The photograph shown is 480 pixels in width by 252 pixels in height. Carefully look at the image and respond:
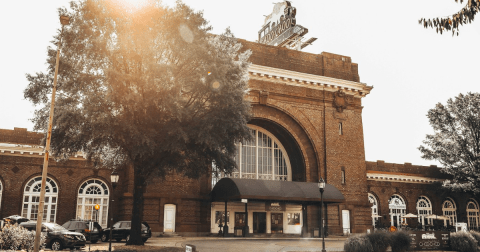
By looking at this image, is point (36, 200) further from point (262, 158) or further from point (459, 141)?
point (459, 141)

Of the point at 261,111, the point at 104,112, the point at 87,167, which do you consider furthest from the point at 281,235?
the point at 104,112

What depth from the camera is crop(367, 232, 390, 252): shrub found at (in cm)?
1877

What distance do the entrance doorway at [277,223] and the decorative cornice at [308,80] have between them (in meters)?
10.3

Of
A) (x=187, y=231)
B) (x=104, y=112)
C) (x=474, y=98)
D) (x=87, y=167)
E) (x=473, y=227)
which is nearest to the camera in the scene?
(x=104, y=112)

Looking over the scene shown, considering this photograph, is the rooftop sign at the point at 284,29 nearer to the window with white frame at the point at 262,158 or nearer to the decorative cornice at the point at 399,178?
the window with white frame at the point at 262,158

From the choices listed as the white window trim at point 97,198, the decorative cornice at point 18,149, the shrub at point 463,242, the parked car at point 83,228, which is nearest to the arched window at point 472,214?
the shrub at point 463,242

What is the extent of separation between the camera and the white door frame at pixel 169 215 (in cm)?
2762

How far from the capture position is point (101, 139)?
18.3 meters

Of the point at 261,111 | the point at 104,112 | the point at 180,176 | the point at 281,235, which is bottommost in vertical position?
the point at 281,235

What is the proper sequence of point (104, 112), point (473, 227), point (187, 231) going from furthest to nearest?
point (473, 227) → point (187, 231) → point (104, 112)

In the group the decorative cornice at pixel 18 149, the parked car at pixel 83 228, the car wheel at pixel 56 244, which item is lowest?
the car wheel at pixel 56 244

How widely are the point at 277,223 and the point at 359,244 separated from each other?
13773 millimetres

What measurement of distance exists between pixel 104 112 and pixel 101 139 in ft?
5.40

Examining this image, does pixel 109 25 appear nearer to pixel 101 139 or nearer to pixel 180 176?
pixel 101 139
